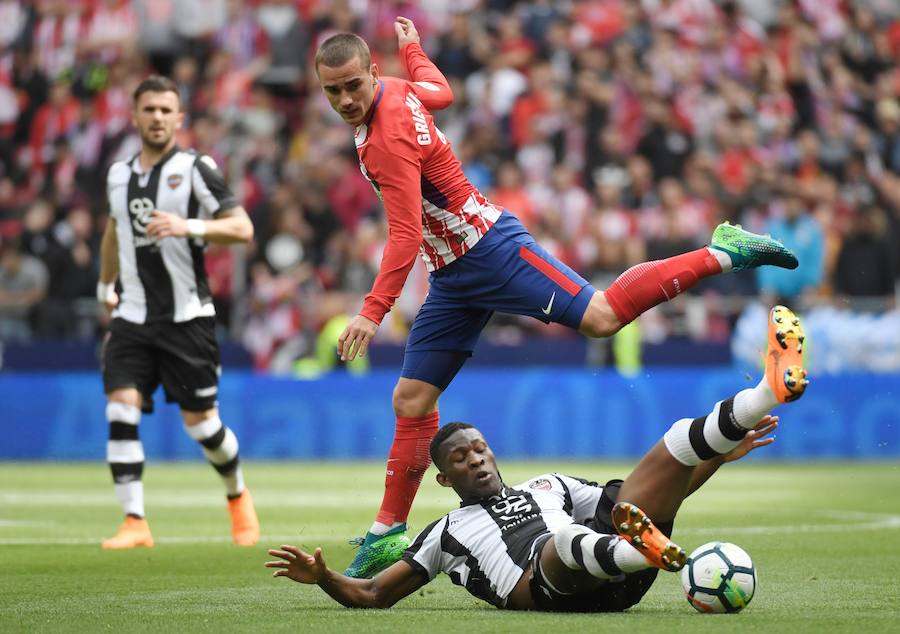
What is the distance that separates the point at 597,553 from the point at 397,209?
202 cm

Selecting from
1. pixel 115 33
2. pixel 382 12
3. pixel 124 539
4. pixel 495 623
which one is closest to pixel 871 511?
pixel 124 539

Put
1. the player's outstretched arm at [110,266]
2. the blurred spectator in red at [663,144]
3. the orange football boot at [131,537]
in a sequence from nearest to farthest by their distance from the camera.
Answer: the orange football boot at [131,537] < the player's outstretched arm at [110,266] < the blurred spectator in red at [663,144]

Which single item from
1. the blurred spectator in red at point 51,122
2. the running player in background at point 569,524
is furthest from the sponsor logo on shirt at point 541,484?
the blurred spectator in red at point 51,122

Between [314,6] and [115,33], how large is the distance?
9.30 feet

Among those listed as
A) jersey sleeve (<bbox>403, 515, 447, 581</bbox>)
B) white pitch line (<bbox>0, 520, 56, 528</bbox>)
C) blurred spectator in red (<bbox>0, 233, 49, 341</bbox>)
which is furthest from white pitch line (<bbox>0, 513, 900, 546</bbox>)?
blurred spectator in red (<bbox>0, 233, 49, 341</bbox>)

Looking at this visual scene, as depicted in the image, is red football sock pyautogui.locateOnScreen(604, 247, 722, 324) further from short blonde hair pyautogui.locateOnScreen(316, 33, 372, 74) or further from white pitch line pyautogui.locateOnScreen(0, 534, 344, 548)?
white pitch line pyautogui.locateOnScreen(0, 534, 344, 548)

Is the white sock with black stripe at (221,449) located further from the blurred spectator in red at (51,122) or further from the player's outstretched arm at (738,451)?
the blurred spectator in red at (51,122)

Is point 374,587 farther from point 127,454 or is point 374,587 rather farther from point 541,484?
point 127,454

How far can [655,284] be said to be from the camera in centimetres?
739

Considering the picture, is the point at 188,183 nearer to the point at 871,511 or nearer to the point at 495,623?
the point at 495,623

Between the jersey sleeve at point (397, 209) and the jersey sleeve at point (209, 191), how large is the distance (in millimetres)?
2652

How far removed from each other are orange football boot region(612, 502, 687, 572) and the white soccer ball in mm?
394

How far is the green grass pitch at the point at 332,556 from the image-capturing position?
20.3 ft

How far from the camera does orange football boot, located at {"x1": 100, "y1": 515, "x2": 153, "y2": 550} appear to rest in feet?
31.1
